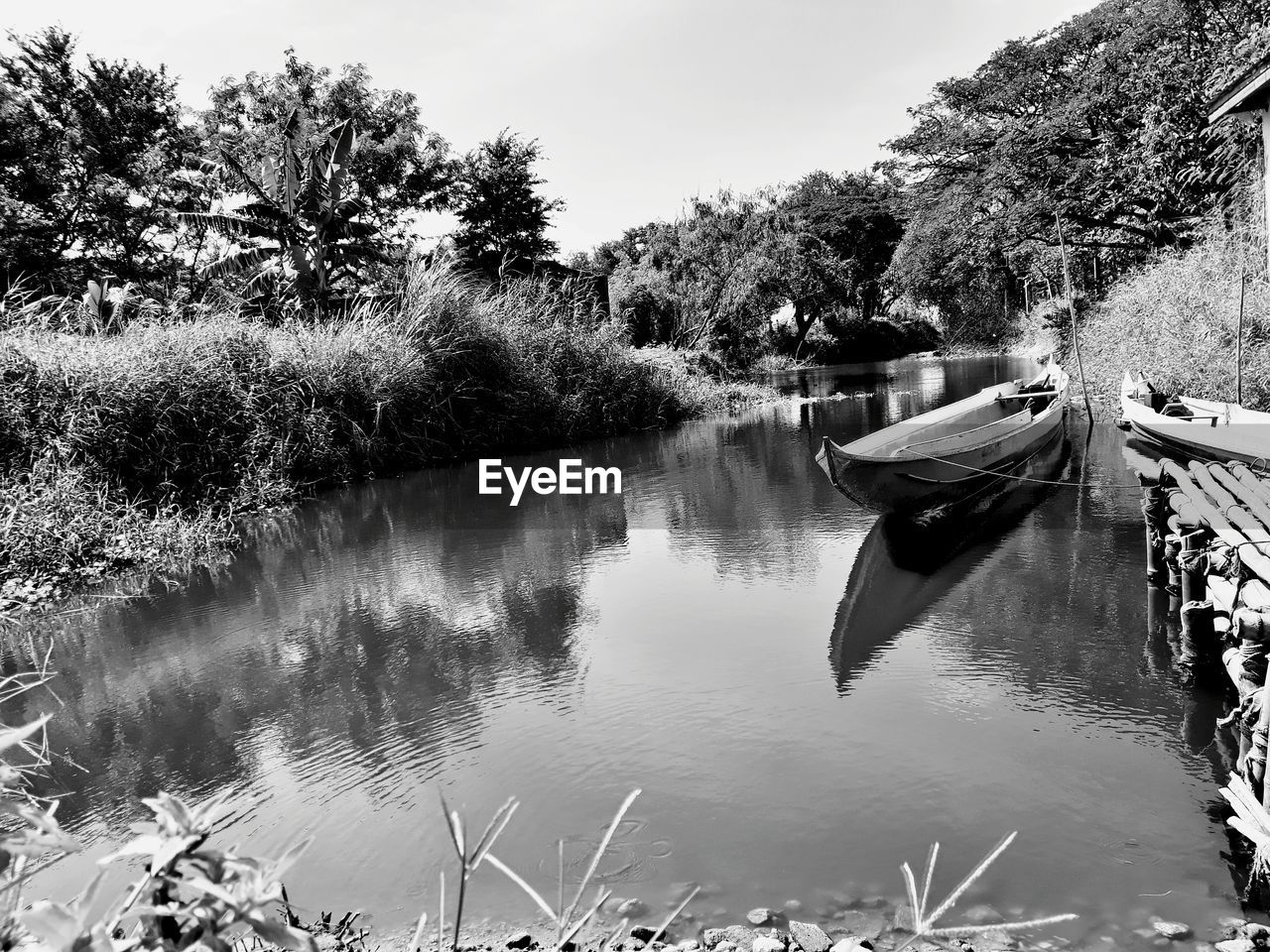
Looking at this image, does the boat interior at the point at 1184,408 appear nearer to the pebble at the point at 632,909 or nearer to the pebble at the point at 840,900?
the pebble at the point at 840,900

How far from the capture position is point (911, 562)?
8891mm

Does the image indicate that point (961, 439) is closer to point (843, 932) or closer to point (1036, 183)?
point (843, 932)

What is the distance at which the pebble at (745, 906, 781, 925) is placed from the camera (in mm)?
3516

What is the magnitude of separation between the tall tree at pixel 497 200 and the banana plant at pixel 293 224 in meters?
11.4

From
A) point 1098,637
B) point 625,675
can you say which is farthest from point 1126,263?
point 625,675

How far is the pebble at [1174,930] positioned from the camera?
332 cm

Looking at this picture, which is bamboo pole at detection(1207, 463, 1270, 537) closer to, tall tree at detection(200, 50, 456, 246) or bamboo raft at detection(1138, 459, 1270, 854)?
bamboo raft at detection(1138, 459, 1270, 854)

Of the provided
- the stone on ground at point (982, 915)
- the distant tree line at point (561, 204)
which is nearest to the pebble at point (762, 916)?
the stone on ground at point (982, 915)

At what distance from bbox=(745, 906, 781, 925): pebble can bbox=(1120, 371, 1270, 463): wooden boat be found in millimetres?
6582

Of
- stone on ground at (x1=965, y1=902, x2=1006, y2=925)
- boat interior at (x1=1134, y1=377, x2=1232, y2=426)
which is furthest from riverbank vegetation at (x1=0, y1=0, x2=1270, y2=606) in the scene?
stone on ground at (x1=965, y1=902, x2=1006, y2=925)

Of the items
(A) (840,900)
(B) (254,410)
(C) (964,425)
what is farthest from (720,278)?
(A) (840,900)

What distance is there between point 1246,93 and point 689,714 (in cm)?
1001

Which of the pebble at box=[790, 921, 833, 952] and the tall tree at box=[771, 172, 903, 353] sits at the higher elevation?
the tall tree at box=[771, 172, 903, 353]

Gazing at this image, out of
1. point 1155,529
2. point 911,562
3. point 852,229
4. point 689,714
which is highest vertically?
point 852,229
